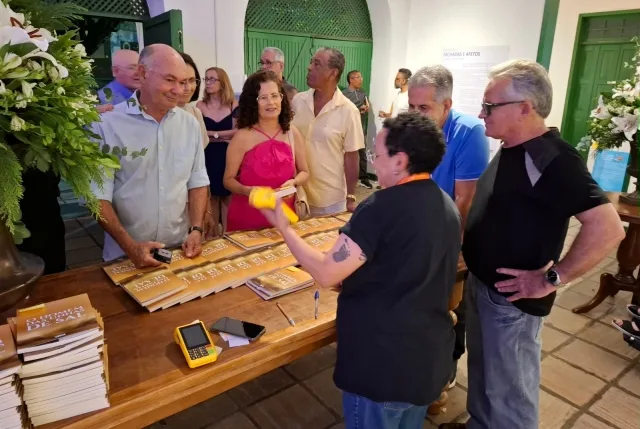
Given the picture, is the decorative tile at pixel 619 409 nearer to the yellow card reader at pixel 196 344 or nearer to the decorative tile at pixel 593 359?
the decorative tile at pixel 593 359

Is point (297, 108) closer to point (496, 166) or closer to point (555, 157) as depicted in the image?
point (496, 166)

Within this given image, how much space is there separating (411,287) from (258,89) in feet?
5.14

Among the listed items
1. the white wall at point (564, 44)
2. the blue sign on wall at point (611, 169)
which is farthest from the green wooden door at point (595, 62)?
the blue sign on wall at point (611, 169)

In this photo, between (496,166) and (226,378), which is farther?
(496,166)

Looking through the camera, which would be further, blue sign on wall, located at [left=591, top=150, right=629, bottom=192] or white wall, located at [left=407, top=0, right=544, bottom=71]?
blue sign on wall, located at [left=591, top=150, right=629, bottom=192]

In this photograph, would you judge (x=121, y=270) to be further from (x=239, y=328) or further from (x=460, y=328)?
(x=460, y=328)

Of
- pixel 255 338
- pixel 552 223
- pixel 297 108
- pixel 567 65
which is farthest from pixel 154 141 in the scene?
pixel 567 65

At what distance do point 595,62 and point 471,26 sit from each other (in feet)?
7.33

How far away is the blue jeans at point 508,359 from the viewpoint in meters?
1.69

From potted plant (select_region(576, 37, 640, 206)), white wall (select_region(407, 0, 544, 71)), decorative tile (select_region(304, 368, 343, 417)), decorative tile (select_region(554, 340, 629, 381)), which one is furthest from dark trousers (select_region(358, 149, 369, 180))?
decorative tile (select_region(304, 368, 343, 417))

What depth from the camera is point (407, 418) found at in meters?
1.46

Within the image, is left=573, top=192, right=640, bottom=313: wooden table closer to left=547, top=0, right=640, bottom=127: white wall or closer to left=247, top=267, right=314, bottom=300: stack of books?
left=247, top=267, right=314, bottom=300: stack of books

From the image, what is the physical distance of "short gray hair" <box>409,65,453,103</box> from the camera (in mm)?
1912

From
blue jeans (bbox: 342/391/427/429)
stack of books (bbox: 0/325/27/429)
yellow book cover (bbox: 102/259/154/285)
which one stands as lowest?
blue jeans (bbox: 342/391/427/429)
